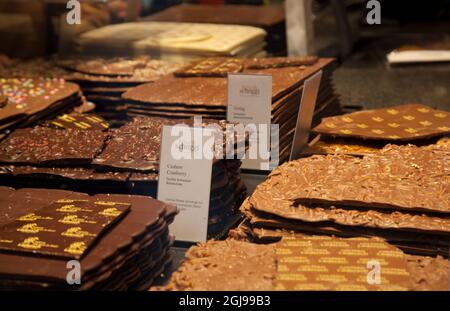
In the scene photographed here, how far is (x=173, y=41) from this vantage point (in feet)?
11.7

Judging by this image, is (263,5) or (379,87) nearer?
(379,87)

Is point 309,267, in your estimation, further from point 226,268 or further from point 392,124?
point 392,124

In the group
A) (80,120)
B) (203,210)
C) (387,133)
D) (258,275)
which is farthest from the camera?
(80,120)

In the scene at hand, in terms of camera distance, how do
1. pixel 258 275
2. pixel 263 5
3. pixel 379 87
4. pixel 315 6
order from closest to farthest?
pixel 258 275 → pixel 379 87 → pixel 315 6 → pixel 263 5

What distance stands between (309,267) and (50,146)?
3.69 feet

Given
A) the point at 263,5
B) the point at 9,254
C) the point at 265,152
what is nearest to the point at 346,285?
the point at 9,254

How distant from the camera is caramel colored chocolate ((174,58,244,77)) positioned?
3.07 m

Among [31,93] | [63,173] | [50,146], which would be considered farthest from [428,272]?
[31,93]

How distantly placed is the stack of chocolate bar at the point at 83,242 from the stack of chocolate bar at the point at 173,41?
5.46 feet

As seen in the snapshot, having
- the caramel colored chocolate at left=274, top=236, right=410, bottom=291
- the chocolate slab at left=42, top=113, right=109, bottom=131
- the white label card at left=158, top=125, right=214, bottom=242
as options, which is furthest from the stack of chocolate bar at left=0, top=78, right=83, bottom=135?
the caramel colored chocolate at left=274, top=236, right=410, bottom=291

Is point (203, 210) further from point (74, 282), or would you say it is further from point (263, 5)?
point (263, 5)

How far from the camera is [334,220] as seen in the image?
184 centimetres

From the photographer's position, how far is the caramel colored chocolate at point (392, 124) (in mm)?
2510

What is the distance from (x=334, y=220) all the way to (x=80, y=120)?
125 centimetres
